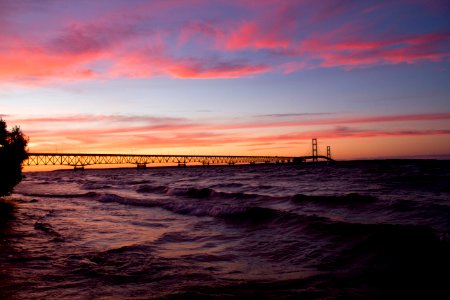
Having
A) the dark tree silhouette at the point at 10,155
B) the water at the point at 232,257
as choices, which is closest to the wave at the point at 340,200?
the water at the point at 232,257

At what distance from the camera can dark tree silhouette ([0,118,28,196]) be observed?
920 inches

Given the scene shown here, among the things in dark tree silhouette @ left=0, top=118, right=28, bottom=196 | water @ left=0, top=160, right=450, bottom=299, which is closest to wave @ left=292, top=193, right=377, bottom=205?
water @ left=0, top=160, right=450, bottom=299

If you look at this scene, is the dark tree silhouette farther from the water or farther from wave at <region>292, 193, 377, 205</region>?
wave at <region>292, 193, 377, 205</region>

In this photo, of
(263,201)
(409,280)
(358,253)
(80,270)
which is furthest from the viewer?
(263,201)

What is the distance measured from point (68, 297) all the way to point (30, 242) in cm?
591

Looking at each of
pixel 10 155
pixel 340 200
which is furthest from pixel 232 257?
pixel 10 155

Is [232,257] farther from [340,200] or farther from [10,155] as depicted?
[10,155]

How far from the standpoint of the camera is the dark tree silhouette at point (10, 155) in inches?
920

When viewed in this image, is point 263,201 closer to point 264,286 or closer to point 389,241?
point 389,241

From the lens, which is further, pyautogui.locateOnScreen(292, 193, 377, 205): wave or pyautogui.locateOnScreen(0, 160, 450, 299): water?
pyautogui.locateOnScreen(292, 193, 377, 205): wave

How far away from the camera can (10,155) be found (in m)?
23.8

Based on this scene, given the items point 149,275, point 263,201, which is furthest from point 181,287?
point 263,201

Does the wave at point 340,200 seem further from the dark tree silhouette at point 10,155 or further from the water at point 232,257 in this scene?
the dark tree silhouette at point 10,155

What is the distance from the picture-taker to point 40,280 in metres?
7.16
